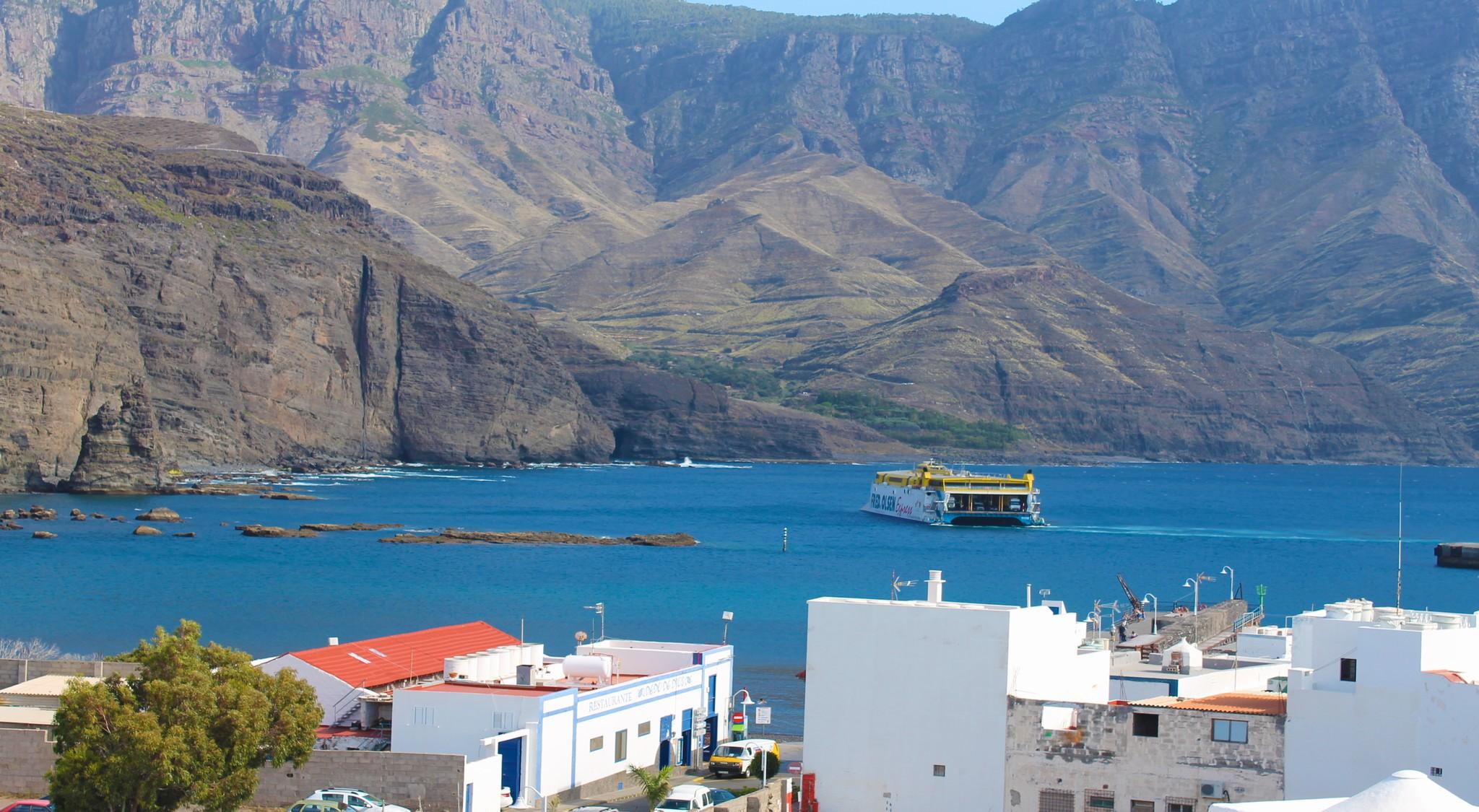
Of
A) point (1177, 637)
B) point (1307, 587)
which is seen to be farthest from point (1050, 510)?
point (1177, 637)

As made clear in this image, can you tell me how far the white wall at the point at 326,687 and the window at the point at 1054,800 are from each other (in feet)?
44.6

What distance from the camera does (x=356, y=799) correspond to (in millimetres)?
26438

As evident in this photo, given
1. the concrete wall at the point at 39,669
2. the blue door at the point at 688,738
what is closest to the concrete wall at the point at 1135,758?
the blue door at the point at 688,738

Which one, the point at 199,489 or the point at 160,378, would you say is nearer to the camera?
the point at 199,489

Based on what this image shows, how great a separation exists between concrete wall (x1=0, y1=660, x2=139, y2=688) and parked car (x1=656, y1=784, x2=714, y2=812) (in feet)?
40.1

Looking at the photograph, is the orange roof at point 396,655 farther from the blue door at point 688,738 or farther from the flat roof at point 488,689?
the blue door at point 688,738

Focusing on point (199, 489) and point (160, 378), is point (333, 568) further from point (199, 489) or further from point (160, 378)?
point (160, 378)

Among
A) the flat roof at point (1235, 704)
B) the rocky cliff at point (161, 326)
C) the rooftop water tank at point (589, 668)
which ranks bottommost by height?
the rooftop water tank at point (589, 668)

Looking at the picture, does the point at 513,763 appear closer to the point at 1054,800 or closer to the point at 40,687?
the point at 1054,800

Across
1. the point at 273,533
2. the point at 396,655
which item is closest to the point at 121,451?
the point at 273,533

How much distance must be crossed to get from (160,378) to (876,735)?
498 feet

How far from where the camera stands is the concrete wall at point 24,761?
93.6 feet

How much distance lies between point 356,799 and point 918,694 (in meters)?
8.16

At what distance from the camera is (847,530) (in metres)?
136
